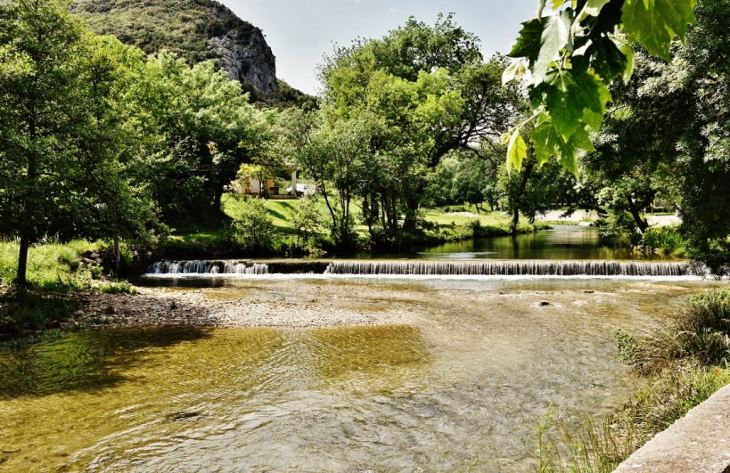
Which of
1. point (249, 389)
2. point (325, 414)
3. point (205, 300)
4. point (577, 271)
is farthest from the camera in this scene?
point (577, 271)

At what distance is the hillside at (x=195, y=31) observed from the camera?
8444 cm

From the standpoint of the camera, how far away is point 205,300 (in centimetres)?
1501

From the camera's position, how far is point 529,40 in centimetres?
115

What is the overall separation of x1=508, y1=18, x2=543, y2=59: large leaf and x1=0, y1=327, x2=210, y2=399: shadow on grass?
8452 millimetres

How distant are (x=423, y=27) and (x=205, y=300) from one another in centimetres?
2791

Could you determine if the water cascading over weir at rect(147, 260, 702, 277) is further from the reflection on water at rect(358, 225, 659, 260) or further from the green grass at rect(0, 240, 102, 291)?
the green grass at rect(0, 240, 102, 291)

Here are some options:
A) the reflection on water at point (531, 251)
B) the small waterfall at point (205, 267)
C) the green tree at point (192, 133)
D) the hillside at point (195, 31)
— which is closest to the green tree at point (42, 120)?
the small waterfall at point (205, 267)

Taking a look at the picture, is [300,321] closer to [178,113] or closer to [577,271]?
[577,271]

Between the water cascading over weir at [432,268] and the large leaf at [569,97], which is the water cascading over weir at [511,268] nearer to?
the water cascading over weir at [432,268]

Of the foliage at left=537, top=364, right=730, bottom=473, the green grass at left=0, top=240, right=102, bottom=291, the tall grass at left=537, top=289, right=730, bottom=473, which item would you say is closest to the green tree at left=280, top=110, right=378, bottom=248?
the green grass at left=0, top=240, right=102, bottom=291

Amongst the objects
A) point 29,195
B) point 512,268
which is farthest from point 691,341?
point 29,195

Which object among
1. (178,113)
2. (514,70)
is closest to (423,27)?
(178,113)

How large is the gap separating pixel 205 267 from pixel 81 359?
13.4 metres

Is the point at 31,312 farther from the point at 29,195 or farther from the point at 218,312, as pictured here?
the point at 218,312
